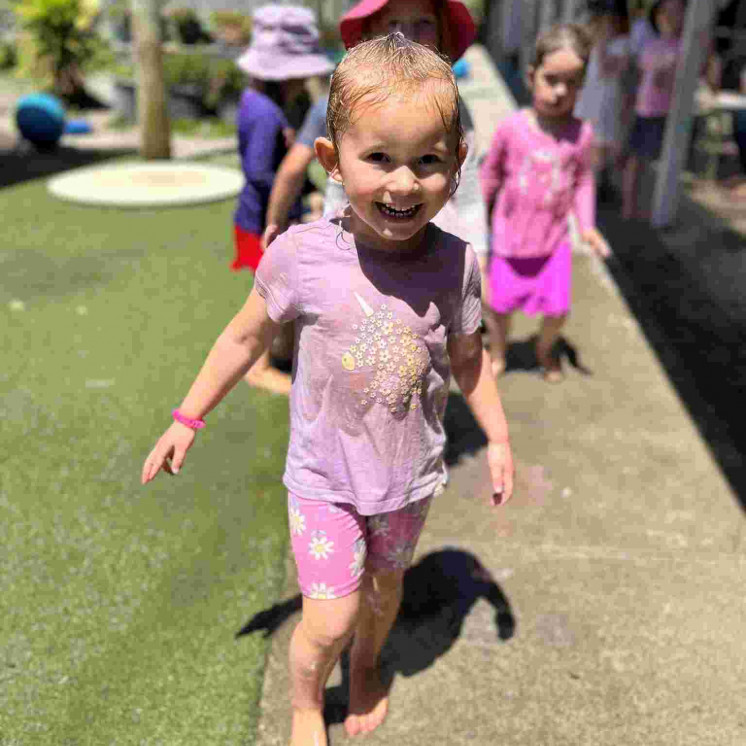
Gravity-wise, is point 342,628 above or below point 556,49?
below

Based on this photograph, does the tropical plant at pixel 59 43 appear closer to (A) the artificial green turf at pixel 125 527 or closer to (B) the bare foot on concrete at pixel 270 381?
(A) the artificial green turf at pixel 125 527

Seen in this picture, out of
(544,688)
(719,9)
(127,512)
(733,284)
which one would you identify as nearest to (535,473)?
(544,688)

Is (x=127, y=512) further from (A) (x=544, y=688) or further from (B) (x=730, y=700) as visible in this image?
(B) (x=730, y=700)

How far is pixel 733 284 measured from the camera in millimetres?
6391

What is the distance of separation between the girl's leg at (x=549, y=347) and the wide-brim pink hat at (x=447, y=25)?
214 centimetres

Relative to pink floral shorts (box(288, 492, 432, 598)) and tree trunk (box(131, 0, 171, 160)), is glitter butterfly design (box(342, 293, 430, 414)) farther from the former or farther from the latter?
tree trunk (box(131, 0, 171, 160))

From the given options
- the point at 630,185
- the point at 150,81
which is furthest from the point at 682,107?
the point at 150,81

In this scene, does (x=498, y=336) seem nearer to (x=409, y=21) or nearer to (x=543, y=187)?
(x=543, y=187)

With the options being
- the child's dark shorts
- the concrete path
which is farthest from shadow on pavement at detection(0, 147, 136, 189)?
the concrete path

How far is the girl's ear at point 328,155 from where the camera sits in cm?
185

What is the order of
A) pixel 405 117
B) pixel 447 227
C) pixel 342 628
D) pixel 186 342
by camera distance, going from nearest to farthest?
pixel 405 117, pixel 342 628, pixel 447 227, pixel 186 342

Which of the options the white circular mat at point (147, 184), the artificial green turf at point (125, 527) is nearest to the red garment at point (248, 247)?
the artificial green turf at point (125, 527)

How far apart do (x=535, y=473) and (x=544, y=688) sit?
4.35 ft

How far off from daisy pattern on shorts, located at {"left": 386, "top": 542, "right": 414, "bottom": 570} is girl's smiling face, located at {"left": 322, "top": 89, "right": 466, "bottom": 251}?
848mm
